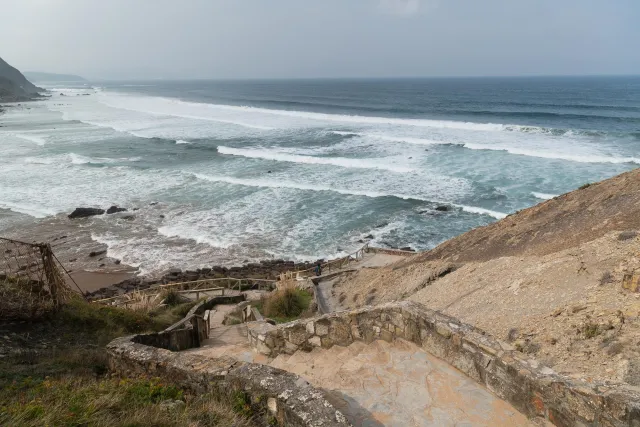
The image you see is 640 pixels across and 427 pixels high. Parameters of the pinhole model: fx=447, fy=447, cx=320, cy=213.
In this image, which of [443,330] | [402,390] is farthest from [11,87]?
[402,390]

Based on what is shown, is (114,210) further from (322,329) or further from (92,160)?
(322,329)

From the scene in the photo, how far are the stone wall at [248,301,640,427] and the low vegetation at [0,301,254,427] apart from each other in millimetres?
1941

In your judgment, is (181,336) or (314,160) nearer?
(181,336)

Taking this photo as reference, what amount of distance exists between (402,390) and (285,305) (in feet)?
29.5

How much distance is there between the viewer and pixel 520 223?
1415cm

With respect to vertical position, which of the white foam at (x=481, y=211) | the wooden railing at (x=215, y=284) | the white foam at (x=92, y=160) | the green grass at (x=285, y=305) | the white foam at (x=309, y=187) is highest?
the white foam at (x=92, y=160)

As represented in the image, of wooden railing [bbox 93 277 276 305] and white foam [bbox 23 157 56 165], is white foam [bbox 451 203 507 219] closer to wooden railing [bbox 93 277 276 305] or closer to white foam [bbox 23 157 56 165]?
wooden railing [bbox 93 277 276 305]

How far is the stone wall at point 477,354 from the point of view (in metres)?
4.08

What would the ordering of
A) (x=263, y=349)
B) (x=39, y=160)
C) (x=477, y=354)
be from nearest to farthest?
(x=477, y=354)
(x=263, y=349)
(x=39, y=160)

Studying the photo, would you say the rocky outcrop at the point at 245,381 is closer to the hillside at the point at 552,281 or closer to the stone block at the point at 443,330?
the stone block at the point at 443,330

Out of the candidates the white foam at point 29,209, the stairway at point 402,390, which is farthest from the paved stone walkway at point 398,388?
the white foam at point 29,209

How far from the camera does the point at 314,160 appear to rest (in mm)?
39812

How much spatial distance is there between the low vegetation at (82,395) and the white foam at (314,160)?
1203 inches

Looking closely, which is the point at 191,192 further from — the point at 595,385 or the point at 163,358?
the point at 595,385
